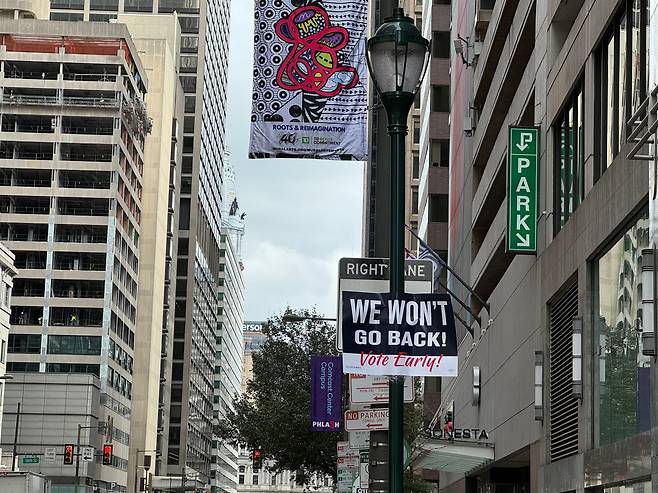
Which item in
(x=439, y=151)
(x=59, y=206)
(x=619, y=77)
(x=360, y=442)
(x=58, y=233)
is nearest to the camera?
(x=619, y=77)

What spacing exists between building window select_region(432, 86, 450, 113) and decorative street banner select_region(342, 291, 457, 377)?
2406 inches

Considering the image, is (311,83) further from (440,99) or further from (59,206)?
(59,206)

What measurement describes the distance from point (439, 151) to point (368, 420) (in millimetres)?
57241

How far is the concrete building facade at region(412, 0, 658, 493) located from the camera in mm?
19125

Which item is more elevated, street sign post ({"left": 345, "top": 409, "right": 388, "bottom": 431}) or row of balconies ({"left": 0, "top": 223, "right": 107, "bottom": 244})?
row of balconies ({"left": 0, "top": 223, "right": 107, "bottom": 244})

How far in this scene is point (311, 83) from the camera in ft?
47.1

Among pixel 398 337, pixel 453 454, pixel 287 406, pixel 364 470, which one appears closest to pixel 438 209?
pixel 287 406

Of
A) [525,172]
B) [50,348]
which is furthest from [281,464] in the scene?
[50,348]

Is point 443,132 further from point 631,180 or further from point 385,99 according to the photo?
point 385,99

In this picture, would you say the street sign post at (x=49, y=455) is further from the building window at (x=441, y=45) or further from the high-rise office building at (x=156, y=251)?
the building window at (x=441, y=45)

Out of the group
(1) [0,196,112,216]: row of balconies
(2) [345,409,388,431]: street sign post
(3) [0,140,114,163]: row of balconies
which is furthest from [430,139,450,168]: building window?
(3) [0,140,114,163]: row of balconies

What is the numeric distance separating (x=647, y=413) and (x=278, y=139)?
6.73 meters

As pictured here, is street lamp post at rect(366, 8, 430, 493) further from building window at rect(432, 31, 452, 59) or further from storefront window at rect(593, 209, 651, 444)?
building window at rect(432, 31, 452, 59)

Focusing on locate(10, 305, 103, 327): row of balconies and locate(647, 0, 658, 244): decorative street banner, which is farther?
locate(10, 305, 103, 327): row of balconies
